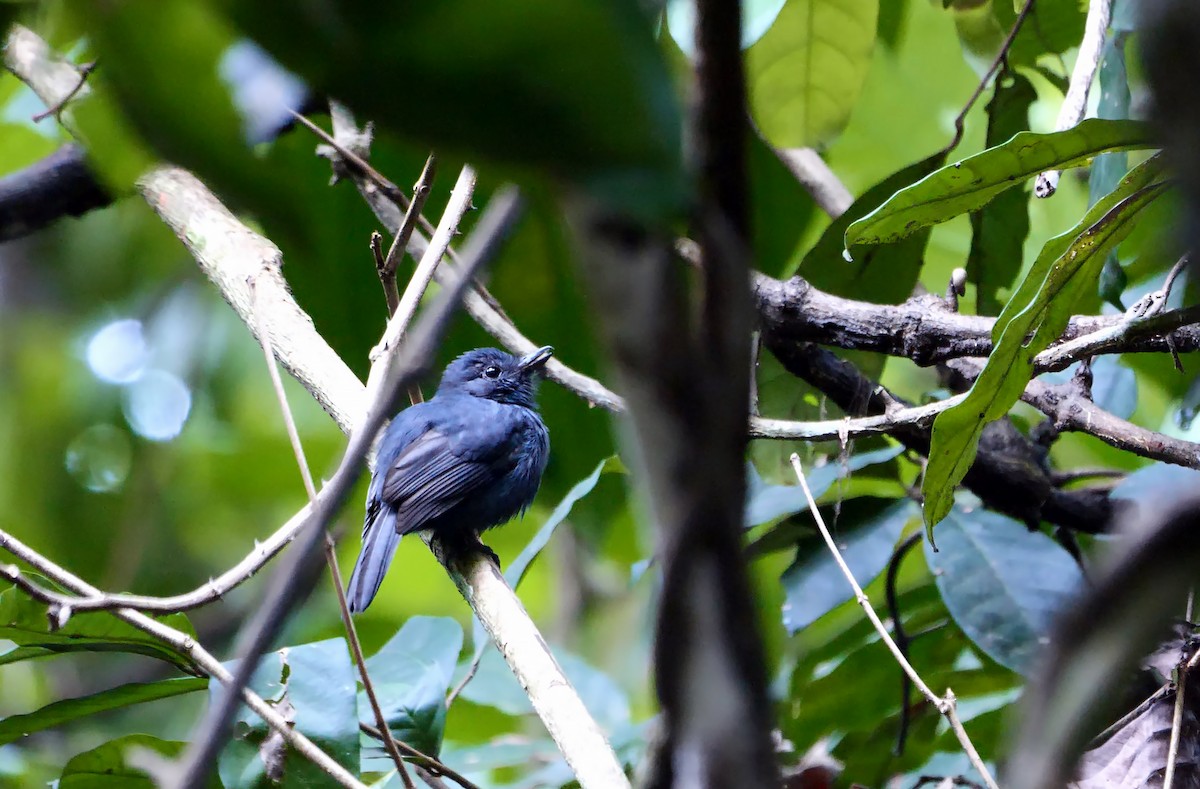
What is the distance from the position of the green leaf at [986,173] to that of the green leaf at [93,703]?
5.23 feet

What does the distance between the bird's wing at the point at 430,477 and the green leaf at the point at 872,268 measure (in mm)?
1348

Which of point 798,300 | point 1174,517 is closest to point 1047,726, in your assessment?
point 1174,517

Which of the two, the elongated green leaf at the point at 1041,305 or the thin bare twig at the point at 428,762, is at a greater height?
the thin bare twig at the point at 428,762

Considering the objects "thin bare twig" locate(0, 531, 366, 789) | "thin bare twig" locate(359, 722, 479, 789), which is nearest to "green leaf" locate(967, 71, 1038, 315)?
"thin bare twig" locate(359, 722, 479, 789)

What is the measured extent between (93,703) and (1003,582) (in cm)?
199

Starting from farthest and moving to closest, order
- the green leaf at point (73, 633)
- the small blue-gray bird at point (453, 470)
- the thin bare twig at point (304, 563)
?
1. the small blue-gray bird at point (453, 470)
2. the green leaf at point (73, 633)
3. the thin bare twig at point (304, 563)

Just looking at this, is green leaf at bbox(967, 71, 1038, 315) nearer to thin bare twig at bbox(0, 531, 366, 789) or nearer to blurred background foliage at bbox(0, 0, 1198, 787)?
blurred background foliage at bbox(0, 0, 1198, 787)

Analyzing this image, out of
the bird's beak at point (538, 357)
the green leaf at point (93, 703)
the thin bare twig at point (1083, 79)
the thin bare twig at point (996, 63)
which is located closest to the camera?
the thin bare twig at point (1083, 79)

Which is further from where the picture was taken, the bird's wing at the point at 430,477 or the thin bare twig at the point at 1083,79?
the bird's wing at the point at 430,477

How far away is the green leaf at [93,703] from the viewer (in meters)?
2.15

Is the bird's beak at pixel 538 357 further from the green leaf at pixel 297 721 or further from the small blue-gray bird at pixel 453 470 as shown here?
the green leaf at pixel 297 721

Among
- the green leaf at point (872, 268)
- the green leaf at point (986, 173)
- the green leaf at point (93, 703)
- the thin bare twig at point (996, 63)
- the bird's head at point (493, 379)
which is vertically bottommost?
the green leaf at point (986, 173)

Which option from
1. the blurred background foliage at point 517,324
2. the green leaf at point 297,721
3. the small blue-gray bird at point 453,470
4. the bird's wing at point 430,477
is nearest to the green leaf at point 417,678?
the blurred background foliage at point 517,324

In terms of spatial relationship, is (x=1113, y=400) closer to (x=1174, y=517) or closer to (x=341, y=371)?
(x=341, y=371)
